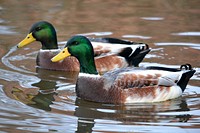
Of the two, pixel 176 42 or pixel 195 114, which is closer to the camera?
pixel 195 114

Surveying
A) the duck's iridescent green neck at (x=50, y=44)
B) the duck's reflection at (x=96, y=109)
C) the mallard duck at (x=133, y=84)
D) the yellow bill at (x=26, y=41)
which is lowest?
the duck's reflection at (x=96, y=109)

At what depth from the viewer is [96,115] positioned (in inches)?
406

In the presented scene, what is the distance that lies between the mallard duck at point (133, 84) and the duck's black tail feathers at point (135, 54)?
5.85 ft

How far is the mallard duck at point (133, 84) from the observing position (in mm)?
10852

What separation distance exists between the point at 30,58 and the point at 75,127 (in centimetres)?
432

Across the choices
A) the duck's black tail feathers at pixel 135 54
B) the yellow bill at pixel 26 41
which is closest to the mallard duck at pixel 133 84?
the duck's black tail feathers at pixel 135 54

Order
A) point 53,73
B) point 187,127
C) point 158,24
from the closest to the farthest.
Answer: point 187,127 → point 53,73 → point 158,24

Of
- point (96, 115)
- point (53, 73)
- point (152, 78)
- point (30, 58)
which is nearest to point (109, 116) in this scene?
point (96, 115)

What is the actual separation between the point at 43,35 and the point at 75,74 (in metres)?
1.10

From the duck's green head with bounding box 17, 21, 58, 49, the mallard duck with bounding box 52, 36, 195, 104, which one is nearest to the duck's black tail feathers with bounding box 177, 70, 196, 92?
the mallard duck with bounding box 52, 36, 195, 104

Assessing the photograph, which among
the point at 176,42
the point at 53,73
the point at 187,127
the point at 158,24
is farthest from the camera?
the point at 158,24

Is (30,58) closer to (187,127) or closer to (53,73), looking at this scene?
(53,73)

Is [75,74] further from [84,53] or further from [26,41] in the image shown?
[84,53]

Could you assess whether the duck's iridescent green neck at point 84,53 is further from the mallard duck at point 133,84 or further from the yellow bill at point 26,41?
the yellow bill at point 26,41
